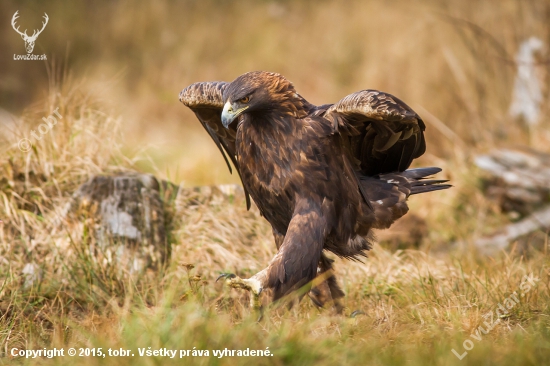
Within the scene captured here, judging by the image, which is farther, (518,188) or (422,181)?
(518,188)

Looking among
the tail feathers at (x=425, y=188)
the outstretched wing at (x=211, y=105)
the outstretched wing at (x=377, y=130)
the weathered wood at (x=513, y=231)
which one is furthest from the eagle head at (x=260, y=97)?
the weathered wood at (x=513, y=231)

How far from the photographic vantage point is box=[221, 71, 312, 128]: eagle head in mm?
3760

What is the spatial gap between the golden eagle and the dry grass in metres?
0.38

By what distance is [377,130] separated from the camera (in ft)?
13.3

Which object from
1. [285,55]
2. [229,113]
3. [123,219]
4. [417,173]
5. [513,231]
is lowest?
[513,231]

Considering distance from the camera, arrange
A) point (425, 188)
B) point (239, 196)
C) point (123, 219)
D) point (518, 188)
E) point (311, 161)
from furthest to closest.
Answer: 1. point (518, 188)
2. point (239, 196)
3. point (123, 219)
4. point (425, 188)
5. point (311, 161)

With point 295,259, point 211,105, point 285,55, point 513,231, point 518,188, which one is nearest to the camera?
point 295,259

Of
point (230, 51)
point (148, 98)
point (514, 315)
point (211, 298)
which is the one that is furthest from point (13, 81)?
point (514, 315)

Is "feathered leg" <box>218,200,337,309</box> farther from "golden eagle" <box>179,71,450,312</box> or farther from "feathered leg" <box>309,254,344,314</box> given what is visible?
"feathered leg" <box>309,254,344,314</box>

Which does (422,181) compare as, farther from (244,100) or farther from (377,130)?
(244,100)

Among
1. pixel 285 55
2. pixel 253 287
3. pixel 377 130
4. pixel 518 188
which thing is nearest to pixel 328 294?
pixel 253 287

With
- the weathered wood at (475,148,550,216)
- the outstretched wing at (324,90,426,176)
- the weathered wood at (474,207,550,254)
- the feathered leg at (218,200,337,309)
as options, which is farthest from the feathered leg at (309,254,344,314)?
the weathered wood at (475,148,550,216)

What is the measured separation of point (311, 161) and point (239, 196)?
74.0 inches

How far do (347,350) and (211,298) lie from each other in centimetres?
184
